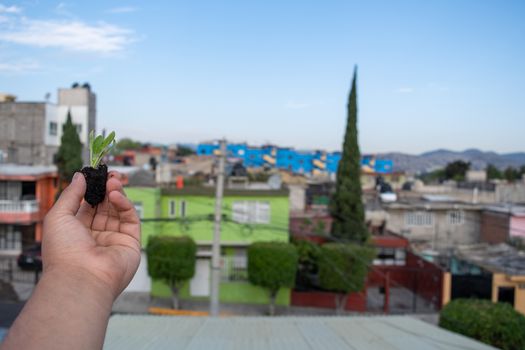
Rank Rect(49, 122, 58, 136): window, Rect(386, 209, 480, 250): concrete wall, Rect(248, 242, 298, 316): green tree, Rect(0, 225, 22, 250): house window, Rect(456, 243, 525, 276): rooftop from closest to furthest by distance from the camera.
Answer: Rect(248, 242, 298, 316): green tree, Rect(456, 243, 525, 276): rooftop, Rect(0, 225, 22, 250): house window, Rect(386, 209, 480, 250): concrete wall, Rect(49, 122, 58, 136): window

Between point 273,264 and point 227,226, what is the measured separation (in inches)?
132

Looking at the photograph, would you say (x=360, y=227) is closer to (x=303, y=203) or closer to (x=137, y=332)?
(x=303, y=203)

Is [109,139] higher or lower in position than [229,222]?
higher

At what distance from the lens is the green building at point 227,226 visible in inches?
796

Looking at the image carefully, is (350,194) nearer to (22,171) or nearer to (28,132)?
(22,171)

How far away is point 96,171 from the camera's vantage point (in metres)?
2.53

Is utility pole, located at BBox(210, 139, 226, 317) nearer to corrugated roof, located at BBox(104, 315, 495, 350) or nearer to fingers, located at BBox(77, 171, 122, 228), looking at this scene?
corrugated roof, located at BBox(104, 315, 495, 350)

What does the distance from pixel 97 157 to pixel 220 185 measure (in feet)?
34.6

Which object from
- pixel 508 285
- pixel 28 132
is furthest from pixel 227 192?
pixel 28 132

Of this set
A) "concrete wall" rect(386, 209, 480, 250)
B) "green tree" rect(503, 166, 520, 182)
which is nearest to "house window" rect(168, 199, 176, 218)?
"concrete wall" rect(386, 209, 480, 250)

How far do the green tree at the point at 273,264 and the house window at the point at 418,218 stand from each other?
1177cm

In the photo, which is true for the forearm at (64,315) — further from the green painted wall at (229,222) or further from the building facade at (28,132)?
the building facade at (28,132)

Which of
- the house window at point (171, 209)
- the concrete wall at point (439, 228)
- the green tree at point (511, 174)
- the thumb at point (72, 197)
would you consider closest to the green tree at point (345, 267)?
the house window at point (171, 209)

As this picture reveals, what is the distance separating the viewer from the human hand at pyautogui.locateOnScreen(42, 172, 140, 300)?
2.00 meters
